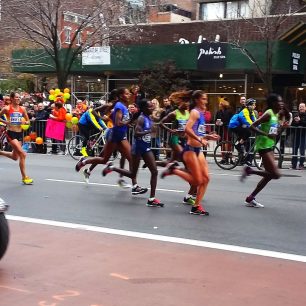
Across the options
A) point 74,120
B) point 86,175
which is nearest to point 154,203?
point 86,175

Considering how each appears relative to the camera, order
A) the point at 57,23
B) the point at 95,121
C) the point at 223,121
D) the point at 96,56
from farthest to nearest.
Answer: the point at 96,56 → the point at 57,23 → the point at 223,121 → the point at 95,121

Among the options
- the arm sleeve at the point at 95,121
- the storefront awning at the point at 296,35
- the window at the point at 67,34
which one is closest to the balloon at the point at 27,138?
the arm sleeve at the point at 95,121

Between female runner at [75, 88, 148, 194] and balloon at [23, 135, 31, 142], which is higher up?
female runner at [75, 88, 148, 194]

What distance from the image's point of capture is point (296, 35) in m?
22.3

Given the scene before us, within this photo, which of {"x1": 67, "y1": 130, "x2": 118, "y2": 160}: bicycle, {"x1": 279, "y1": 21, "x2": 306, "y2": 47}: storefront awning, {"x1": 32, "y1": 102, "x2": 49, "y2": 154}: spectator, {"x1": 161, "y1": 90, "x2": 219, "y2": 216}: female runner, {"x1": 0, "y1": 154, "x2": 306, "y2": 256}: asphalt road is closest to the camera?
{"x1": 0, "y1": 154, "x2": 306, "y2": 256}: asphalt road

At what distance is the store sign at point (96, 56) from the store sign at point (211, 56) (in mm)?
4658

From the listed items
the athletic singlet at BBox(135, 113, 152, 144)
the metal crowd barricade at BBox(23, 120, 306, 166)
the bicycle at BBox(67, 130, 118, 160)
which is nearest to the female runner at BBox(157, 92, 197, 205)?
the athletic singlet at BBox(135, 113, 152, 144)

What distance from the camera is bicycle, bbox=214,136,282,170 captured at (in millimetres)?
14977

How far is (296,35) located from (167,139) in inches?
352

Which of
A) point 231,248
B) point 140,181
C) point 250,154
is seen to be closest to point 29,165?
point 140,181

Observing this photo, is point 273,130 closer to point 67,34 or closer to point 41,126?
point 41,126

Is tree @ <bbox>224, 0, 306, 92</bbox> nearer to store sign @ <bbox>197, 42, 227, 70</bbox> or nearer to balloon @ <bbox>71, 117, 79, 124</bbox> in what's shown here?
store sign @ <bbox>197, 42, 227, 70</bbox>

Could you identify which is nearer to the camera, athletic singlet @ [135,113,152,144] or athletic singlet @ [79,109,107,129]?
athletic singlet @ [135,113,152,144]

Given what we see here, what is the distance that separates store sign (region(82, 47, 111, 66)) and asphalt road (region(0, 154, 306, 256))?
14392 millimetres
